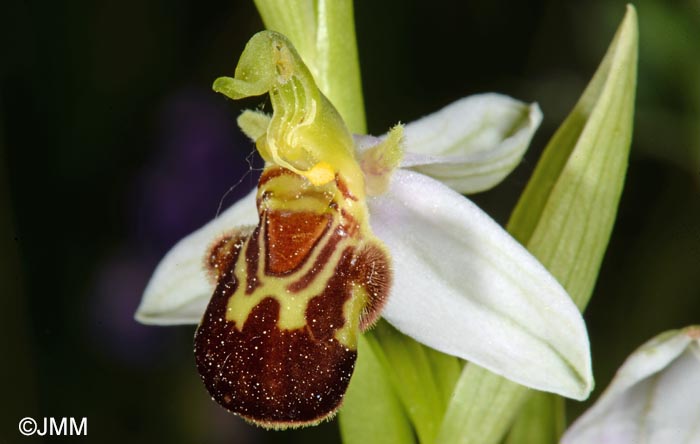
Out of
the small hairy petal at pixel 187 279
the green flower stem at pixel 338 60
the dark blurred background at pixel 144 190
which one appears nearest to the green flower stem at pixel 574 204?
the green flower stem at pixel 338 60

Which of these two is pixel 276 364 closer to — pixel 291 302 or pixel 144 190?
pixel 291 302

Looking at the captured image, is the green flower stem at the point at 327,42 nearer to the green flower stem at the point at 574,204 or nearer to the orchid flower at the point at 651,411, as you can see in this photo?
the green flower stem at the point at 574,204

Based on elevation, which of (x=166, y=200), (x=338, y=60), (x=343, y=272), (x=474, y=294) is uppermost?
(x=338, y=60)

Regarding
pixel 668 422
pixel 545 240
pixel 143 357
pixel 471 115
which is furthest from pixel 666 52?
pixel 143 357

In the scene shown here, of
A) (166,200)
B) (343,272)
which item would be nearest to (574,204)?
(343,272)

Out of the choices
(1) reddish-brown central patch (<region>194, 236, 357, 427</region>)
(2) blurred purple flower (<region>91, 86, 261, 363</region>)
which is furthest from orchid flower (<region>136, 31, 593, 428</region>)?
(2) blurred purple flower (<region>91, 86, 261, 363</region>)
